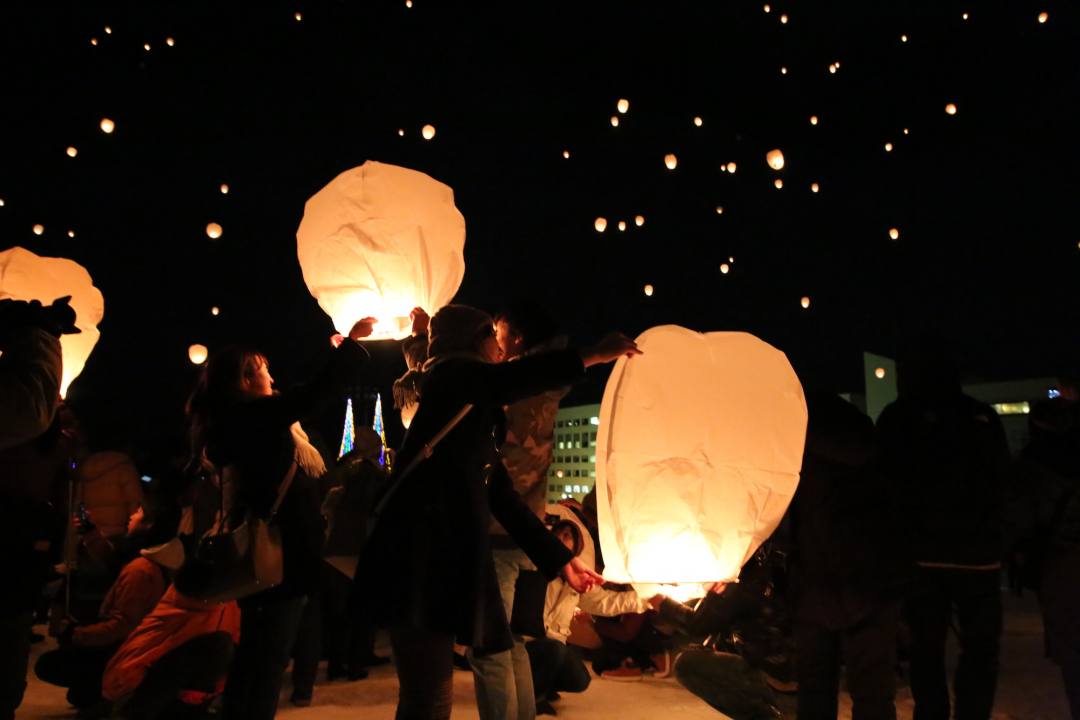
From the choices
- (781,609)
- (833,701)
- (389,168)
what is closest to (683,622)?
(781,609)

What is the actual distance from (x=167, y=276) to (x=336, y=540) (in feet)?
35.3

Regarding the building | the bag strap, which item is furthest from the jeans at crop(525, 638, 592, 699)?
the building

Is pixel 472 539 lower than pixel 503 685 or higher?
higher

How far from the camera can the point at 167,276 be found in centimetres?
1246

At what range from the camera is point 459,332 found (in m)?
2.52

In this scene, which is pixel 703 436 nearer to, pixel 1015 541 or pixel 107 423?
pixel 1015 541

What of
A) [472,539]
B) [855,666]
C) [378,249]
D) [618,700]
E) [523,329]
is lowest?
[618,700]

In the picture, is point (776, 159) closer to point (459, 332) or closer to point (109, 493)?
point (459, 332)

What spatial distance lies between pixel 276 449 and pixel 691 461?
135cm

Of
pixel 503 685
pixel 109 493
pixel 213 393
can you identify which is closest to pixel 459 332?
pixel 213 393

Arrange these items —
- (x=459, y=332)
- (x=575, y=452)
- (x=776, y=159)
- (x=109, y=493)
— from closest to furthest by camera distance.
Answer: (x=459, y=332), (x=109, y=493), (x=776, y=159), (x=575, y=452)

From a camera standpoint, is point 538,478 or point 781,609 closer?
point 538,478

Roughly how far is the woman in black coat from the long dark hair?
29.2 inches

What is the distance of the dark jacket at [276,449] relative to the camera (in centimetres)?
269
